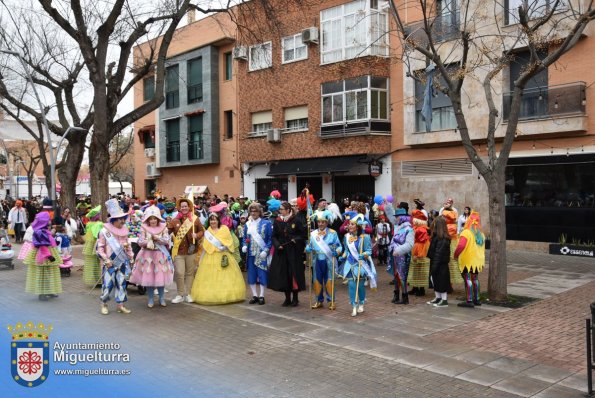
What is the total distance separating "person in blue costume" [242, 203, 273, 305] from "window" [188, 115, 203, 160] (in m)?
22.0

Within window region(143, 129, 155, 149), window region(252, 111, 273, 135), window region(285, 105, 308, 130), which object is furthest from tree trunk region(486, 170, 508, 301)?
window region(143, 129, 155, 149)

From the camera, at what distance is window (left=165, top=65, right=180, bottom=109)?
33094mm

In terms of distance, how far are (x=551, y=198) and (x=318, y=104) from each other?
34.7 feet

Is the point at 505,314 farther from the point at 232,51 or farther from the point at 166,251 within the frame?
the point at 232,51

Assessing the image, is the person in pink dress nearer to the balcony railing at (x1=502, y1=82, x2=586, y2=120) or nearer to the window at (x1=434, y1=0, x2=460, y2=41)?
the balcony railing at (x1=502, y1=82, x2=586, y2=120)

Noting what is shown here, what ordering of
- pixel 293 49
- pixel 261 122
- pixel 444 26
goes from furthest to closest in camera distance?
pixel 261 122
pixel 293 49
pixel 444 26

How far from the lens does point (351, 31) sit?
74.6ft

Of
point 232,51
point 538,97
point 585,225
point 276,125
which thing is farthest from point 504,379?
point 232,51

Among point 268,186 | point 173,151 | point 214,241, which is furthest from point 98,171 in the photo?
point 173,151

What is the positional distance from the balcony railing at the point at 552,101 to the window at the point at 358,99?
5.22 m

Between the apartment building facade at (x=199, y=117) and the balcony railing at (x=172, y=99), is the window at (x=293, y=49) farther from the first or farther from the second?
the balcony railing at (x=172, y=99)

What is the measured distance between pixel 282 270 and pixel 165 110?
2665 centimetres

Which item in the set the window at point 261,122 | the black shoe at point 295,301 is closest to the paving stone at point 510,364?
the black shoe at point 295,301

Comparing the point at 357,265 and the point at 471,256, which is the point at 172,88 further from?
the point at 471,256
